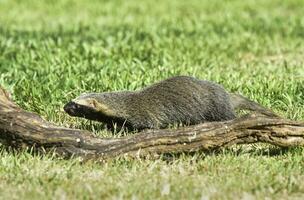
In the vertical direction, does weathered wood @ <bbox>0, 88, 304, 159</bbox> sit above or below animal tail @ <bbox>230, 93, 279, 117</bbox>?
above

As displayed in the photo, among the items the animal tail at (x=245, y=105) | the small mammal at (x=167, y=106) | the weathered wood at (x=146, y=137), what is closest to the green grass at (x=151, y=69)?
the weathered wood at (x=146, y=137)

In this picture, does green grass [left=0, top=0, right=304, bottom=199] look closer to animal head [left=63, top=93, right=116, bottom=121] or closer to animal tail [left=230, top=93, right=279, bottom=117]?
animal head [left=63, top=93, right=116, bottom=121]

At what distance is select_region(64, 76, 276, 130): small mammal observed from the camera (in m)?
6.68

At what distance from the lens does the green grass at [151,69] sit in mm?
5098

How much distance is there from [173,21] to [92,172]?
7.70 metres

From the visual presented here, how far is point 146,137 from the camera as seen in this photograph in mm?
5699

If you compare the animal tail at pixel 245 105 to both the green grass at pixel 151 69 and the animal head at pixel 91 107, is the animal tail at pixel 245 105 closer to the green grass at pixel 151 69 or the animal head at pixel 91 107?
the green grass at pixel 151 69

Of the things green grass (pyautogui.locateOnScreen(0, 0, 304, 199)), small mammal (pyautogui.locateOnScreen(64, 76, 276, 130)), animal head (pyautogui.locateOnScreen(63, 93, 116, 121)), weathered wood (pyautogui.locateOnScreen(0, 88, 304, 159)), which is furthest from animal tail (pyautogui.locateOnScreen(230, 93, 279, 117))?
animal head (pyautogui.locateOnScreen(63, 93, 116, 121))

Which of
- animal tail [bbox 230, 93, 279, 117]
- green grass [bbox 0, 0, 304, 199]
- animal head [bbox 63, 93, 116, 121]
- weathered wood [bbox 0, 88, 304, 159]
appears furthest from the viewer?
animal tail [bbox 230, 93, 279, 117]

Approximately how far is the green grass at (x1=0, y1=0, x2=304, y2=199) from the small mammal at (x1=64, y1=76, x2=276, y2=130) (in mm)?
248

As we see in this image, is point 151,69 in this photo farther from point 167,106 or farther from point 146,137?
point 146,137

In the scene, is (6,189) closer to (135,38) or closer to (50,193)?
(50,193)

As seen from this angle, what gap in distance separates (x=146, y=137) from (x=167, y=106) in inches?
43.8

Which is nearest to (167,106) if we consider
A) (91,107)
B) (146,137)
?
(91,107)
